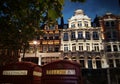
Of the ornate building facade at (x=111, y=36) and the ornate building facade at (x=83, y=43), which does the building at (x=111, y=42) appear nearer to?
the ornate building facade at (x=111, y=36)

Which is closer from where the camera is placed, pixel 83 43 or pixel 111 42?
pixel 83 43

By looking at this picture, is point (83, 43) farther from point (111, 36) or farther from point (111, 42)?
point (111, 36)

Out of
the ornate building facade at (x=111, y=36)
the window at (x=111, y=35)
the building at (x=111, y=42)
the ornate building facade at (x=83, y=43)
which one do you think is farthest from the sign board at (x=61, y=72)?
the window at (x=111, y=35)

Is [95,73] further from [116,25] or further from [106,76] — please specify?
[116,25]

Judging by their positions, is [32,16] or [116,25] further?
[116,25]

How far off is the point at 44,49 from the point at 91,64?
31.9 feet

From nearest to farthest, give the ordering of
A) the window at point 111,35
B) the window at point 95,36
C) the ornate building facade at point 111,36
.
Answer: the ornate building facade at point 111,36, the window at point 95,36, the window at point 111,35

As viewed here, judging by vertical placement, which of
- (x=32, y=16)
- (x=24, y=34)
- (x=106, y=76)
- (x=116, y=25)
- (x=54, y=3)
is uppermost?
(x=116, y=25)

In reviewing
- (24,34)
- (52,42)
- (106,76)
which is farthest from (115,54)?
(24,34)

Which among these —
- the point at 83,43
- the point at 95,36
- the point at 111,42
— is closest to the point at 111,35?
the point at 111,42

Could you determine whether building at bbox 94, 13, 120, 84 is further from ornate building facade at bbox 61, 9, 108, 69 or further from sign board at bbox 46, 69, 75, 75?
sign board at bbox 46, 69, 75, 75

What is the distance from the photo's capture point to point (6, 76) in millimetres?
8672

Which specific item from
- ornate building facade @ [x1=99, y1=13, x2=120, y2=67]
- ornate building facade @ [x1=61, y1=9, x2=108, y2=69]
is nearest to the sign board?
ornate building facade @ [x1=61, y1=9, x2=108, y2=69]

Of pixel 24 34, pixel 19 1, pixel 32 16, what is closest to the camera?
pixel 19 1
